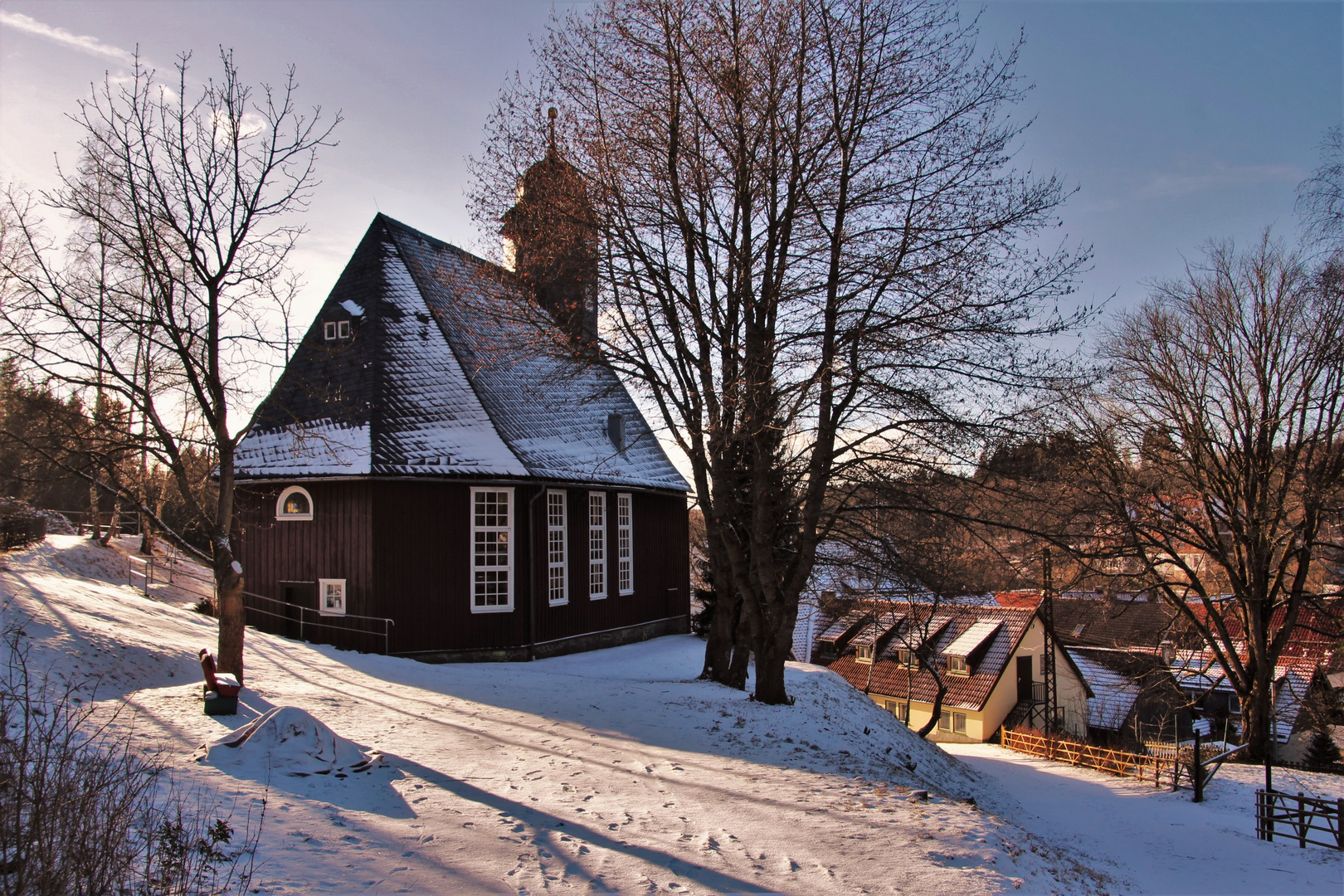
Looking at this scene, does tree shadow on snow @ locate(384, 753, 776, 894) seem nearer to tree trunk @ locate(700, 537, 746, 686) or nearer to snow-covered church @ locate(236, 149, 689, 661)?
snow-covered church @ locate(236, 149, 689, 661)

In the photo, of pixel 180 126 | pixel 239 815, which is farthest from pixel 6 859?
pixel 180 126

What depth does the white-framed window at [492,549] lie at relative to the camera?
1567 centimetres

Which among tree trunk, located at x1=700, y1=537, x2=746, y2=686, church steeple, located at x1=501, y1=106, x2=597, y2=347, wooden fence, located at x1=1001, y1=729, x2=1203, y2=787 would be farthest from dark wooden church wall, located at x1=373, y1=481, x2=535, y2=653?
wooden fence, located at x1=1001, y1=729, x2=1203, y2=787

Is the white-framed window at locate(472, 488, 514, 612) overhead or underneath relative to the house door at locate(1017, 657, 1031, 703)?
overhead

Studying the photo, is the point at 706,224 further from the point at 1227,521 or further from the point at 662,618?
the point at 1227,521

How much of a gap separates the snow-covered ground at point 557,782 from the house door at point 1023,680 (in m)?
20.2

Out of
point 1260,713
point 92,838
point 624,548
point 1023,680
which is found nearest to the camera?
point 92,838

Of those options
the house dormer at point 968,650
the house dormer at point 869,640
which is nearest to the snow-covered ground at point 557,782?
the house dormer at point 968,650

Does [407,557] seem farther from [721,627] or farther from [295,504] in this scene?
[721,627]

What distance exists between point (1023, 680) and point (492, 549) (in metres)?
25.6

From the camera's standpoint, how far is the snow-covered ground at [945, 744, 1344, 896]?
34.0 feet

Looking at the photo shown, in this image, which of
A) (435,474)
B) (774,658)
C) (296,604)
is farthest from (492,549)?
(774,658)

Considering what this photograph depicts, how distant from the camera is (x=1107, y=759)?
20.2 metres

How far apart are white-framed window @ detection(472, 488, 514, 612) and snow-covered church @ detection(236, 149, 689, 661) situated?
0.03 meters
